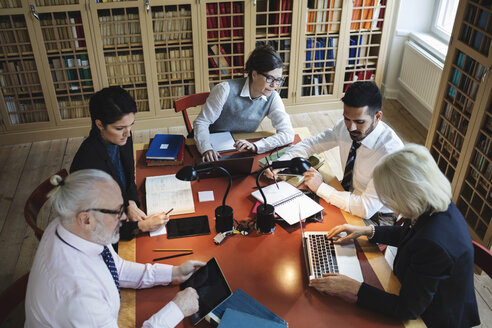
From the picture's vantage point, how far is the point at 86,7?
4.08 meters

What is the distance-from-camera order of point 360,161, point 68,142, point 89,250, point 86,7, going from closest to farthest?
1. point 89,250
2. point 360,161
3. point 86,7
4. point 68,142

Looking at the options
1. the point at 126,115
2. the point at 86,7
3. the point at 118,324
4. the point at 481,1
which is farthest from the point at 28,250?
the point at 481,1

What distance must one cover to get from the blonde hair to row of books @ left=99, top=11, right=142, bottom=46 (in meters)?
3.33

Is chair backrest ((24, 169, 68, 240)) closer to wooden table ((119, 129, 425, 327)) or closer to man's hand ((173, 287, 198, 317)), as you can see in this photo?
wooden table ((119, 129, 425, 327))

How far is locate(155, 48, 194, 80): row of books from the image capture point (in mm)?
4516

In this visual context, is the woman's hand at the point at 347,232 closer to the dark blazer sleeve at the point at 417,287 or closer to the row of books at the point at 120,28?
the dark blazer sleeve at the point at 417,287

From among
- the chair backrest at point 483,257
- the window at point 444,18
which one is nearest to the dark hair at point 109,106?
the chair backrest at point 483,257

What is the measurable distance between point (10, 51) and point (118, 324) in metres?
3.49

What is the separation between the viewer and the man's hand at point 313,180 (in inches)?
93.1

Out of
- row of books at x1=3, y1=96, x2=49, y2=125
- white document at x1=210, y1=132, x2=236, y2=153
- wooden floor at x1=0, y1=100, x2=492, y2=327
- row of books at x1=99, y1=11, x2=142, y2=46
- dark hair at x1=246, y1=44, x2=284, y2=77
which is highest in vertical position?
dark hair at x1=246, y1=44, x2=284, y2=77

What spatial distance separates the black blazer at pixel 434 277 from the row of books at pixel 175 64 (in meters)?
3.33

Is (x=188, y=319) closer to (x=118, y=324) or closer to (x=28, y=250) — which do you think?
(x=118, y=324)

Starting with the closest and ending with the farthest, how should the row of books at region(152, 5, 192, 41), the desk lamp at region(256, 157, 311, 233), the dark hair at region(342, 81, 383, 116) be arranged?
the desk lamp at region(256, 157, 311, 233) → the dark hair at region(342, 81, 383, 116) → the row of books at region(152, 5, 192, 41)

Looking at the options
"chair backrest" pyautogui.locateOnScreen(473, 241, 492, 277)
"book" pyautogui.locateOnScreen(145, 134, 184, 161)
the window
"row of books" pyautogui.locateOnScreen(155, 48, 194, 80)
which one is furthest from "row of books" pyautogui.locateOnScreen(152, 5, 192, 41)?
"chair backrest" pyautogui.locateOnScreen(473, 241, 492, 277)
